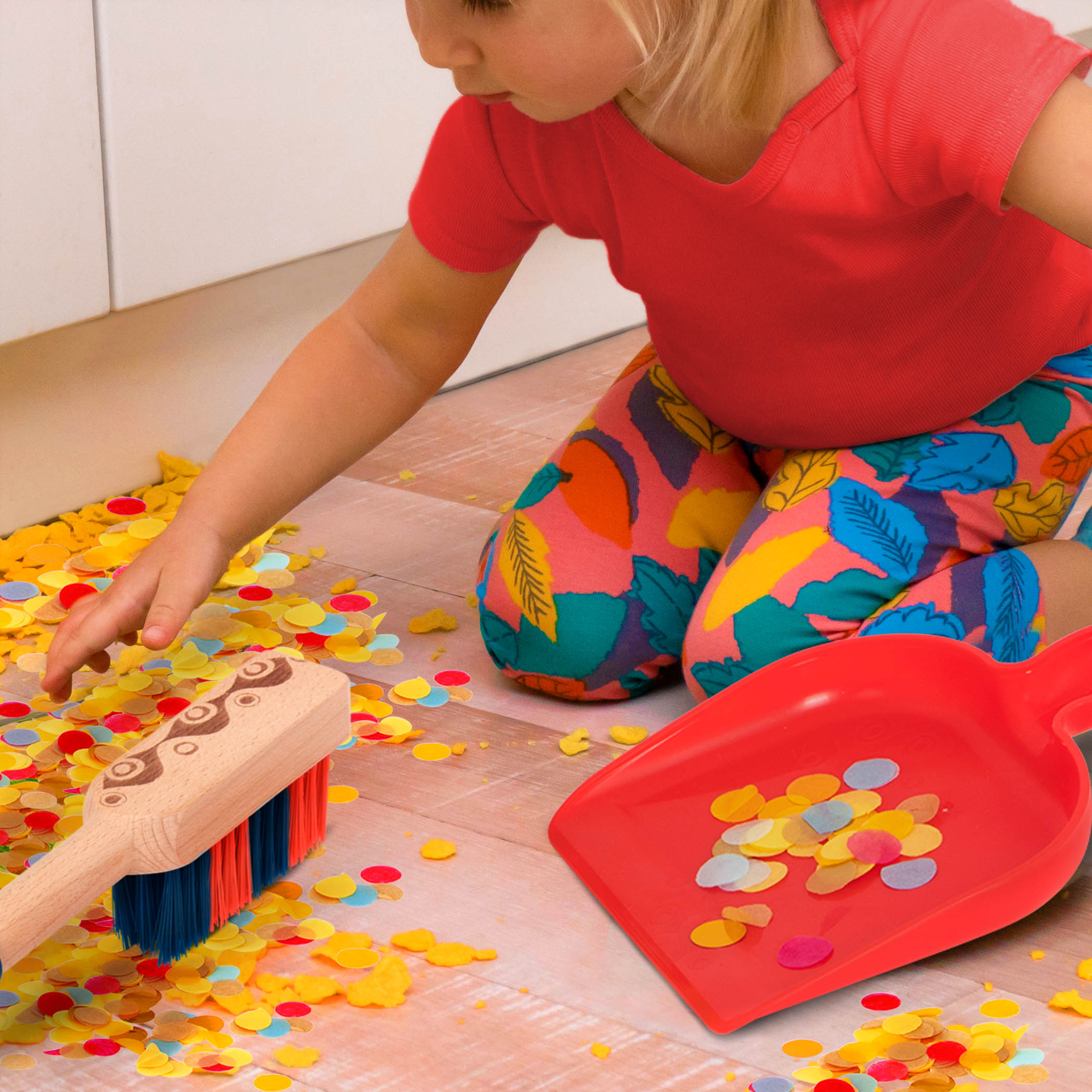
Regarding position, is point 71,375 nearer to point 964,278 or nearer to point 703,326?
point 703,326

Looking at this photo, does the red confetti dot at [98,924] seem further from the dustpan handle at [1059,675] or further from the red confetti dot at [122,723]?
the dustpan handle at [1059,675]

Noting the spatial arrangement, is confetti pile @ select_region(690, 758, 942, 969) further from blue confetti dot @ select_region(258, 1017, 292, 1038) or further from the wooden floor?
blue confetti dot @ select_region(258, 1017, 292, 1038)

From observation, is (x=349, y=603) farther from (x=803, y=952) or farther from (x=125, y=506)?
(x=803, y=952)

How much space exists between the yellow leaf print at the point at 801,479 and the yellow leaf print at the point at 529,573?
5.1 inches

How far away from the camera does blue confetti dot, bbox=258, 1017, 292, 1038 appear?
56cm

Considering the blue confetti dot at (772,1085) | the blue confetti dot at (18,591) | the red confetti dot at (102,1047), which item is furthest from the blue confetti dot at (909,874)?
the blue confetti dot at (18,591)

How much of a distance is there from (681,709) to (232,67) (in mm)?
537

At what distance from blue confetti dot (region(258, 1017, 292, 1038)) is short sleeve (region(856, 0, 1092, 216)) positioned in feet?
1.45

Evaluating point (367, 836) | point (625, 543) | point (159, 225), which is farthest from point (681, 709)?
point (159, 225)

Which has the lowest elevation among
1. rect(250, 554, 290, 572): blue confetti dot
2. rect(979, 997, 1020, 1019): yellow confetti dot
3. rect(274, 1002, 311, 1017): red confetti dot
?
rect(979, 997, 1020, 1019): yellow confetti dot

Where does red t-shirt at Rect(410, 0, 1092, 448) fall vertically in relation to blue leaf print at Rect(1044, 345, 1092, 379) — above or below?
above

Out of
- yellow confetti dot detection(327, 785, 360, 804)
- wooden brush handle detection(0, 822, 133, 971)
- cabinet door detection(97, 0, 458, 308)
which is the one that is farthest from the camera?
cabinet door detection(97, 0, 458, 308)

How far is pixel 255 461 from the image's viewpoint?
777 millimetres

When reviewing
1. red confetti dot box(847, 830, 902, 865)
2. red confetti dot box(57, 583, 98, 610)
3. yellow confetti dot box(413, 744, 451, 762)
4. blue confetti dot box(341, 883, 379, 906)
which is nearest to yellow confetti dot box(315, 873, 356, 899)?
blue confetti dot box(341, 883, 379, 906)
